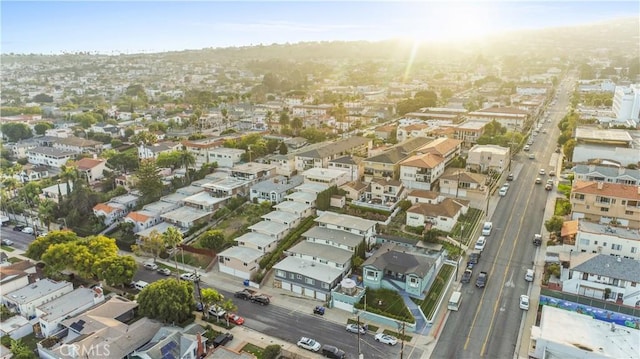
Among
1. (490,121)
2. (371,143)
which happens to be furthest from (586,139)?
(371,143)

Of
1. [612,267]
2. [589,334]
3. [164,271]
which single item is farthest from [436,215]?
[164,271]

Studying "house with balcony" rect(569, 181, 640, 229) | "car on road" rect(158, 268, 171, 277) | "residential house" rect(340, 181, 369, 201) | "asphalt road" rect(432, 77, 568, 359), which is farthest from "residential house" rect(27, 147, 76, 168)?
"house with balcony" rect(569, 181, 640, 229)

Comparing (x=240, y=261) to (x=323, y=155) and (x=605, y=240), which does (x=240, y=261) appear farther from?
(x=605, y=240)

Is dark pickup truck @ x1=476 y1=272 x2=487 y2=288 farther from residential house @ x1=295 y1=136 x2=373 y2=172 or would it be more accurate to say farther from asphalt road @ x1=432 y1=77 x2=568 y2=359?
residential house @ x1=295 y1=136 x2=373 y2=172

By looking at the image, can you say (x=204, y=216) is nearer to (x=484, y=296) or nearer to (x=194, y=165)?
(x=194, y=165)

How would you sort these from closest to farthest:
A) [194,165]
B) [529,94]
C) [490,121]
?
[194,165] < [490,121] < [529,94]

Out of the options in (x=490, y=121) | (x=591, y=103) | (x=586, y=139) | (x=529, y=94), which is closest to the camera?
(x=586, y=139)
